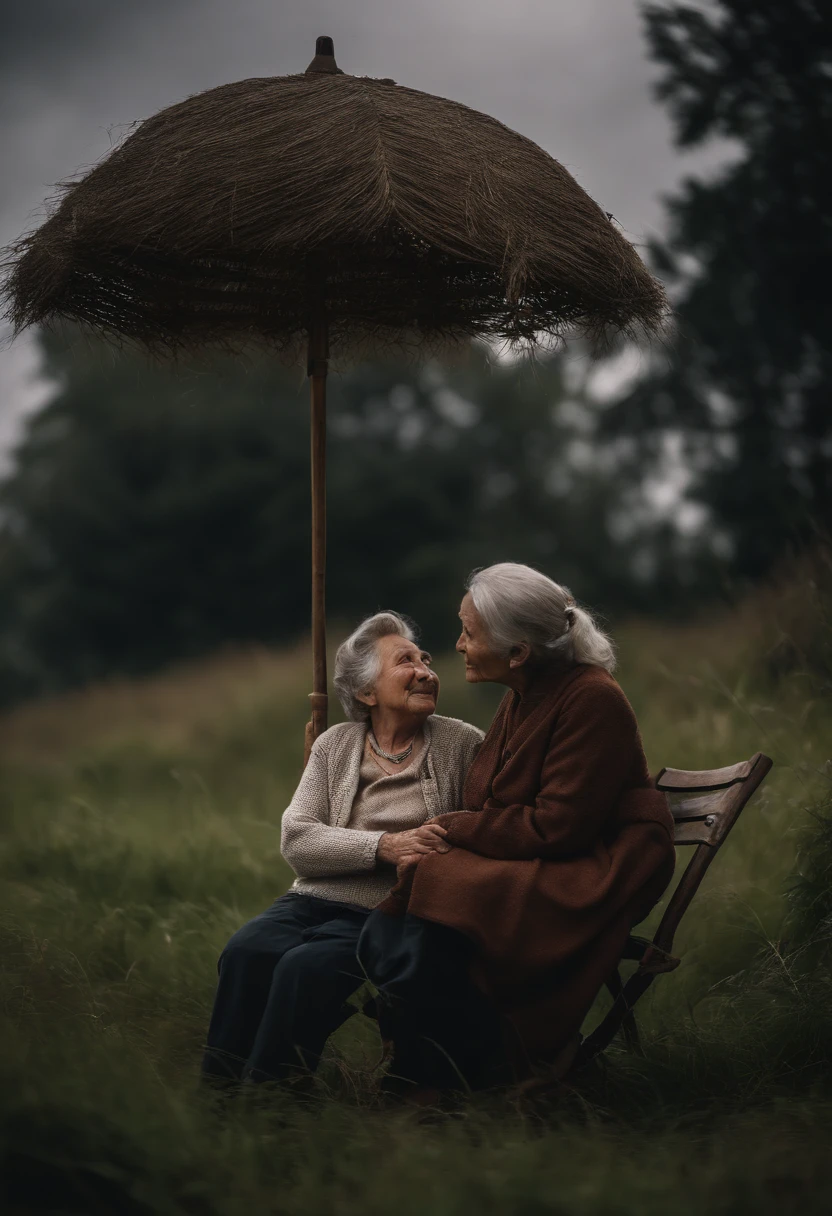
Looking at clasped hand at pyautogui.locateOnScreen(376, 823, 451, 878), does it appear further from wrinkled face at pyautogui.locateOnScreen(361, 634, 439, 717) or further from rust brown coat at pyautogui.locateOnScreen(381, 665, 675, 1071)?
wrinkled face at pyautogui.locateOnScreen(361, 634, 439, 717)

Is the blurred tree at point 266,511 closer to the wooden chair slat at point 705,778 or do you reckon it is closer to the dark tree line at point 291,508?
the dark tree line at point 291,508

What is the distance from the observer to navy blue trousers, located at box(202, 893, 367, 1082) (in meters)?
3.27

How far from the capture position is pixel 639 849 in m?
3.21

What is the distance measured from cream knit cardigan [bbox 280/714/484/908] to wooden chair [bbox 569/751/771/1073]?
65 centimetres

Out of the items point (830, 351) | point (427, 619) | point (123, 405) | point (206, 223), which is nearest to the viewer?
point (206, 223)

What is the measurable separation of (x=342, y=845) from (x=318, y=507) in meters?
1.19

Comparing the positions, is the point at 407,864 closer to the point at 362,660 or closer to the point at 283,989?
the point at 283,989

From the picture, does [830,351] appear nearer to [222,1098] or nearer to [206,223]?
[206,223]

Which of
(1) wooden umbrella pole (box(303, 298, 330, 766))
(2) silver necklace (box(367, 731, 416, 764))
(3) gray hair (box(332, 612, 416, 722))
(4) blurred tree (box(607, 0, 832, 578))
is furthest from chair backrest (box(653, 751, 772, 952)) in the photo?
(4) blurred tree (box(607, 0, 832, 578))

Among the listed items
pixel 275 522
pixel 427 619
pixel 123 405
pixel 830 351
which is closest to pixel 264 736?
pixel 830 351

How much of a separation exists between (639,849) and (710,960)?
59.8 inches

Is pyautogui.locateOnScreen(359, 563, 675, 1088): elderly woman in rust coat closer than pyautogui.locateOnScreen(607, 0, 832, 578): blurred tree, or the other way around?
pyautogui.locateOnScreen(359, 563, 675, 1088): elderly woman in rust coat

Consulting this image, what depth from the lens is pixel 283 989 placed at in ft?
10.7

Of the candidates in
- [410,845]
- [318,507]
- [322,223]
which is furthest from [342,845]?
[322,223]
